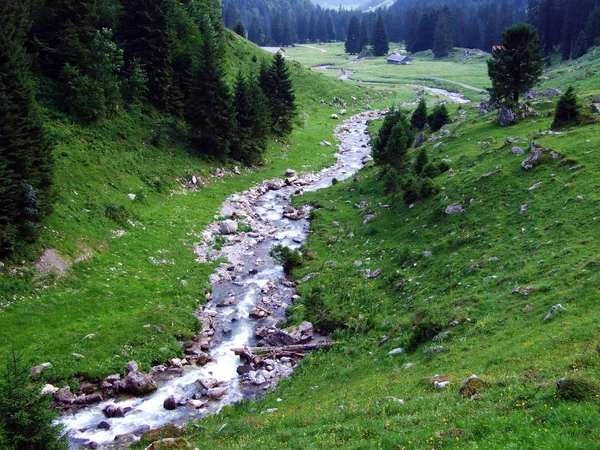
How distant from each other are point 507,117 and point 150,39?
154 ft

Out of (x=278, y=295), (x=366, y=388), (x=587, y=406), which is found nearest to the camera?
(x=587, y=406)

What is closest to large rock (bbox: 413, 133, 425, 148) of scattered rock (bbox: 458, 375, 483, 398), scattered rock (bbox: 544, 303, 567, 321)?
scattered rock (bbox: 544, 303, 567, 321)

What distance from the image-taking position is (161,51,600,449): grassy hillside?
13008mm

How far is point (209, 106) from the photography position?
186 feet

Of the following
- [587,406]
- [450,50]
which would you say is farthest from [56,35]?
[450,50]

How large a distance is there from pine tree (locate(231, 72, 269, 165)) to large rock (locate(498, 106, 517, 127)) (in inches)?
1247

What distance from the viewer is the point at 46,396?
608 inches

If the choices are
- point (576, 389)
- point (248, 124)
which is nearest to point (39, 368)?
point (576, 389)

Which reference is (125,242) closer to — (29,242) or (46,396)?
(29,242)

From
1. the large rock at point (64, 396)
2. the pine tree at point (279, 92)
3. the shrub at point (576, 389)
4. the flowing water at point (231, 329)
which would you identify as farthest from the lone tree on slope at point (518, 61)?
the large rock at point (64, 396)

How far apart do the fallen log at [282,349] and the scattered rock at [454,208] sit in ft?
50.9

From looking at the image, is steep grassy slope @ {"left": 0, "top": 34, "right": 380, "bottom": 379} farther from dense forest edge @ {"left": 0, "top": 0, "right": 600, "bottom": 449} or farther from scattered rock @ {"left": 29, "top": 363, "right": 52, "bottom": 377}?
scattered rock @ {"left": 29, "top": 363, "right": 52, "bottom": 377}

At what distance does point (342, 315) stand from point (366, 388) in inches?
368

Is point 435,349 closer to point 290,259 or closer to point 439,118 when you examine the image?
point 290,259
